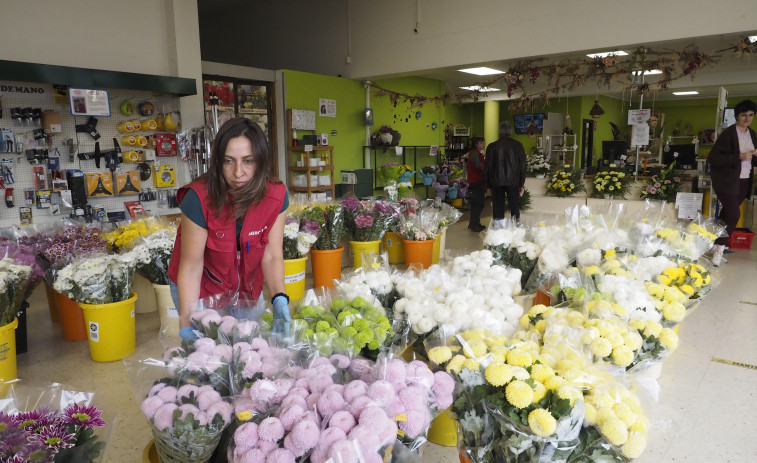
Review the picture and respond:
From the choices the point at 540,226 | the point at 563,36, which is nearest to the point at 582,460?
the point at 540,226

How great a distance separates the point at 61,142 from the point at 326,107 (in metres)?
4.04

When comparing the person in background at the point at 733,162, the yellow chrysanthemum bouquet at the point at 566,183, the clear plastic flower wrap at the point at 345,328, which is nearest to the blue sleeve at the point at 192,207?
the clear plastic flower wrap at the point at 345,328

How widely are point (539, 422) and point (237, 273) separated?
4.81 ft

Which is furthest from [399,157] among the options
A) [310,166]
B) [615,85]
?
[615,85]

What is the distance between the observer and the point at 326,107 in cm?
805

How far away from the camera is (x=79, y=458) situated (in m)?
1.05

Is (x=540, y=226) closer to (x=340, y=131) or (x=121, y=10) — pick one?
(x=121, y=10)

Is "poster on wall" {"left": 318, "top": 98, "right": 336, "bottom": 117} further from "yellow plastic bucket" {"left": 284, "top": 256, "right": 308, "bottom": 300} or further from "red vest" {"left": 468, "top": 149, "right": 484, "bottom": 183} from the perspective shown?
"yellow plastic bucket" {"left": 284, "top": 256, "right": 308, "bottom": 300}

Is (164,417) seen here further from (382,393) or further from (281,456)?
(382,393)

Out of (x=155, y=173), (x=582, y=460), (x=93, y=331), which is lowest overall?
(x=93, y=331)

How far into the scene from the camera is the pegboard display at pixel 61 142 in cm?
460

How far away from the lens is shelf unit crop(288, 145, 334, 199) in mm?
7520

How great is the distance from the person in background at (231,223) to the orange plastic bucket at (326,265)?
7.28ft

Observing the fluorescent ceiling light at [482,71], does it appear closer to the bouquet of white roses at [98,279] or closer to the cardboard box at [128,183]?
the cardboard box at [128,183]
